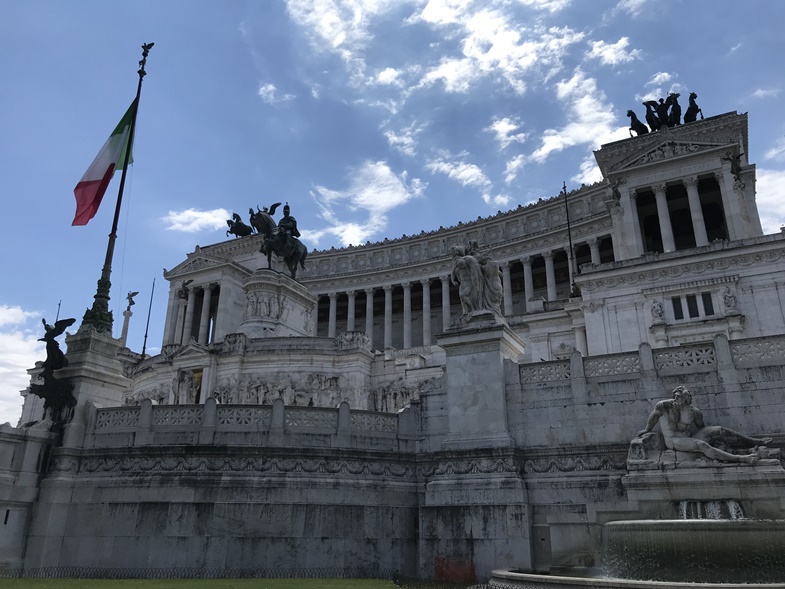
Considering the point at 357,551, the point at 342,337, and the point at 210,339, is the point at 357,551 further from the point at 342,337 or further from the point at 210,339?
the point at 210,339

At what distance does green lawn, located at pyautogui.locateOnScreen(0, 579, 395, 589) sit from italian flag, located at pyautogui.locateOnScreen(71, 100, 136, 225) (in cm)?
1373

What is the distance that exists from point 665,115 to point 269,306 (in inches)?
1816

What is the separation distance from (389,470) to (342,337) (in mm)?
23526

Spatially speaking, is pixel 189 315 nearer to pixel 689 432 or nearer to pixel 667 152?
pixel 667 152

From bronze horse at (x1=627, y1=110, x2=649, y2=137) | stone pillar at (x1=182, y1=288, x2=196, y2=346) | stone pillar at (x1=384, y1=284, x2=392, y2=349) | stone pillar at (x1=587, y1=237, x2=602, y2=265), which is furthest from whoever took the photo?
stone pillar at (x1=384, y1=284, x2=392, y2=349)

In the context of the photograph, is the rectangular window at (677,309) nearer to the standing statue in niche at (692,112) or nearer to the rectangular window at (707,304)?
the rectangular window at (707,304)

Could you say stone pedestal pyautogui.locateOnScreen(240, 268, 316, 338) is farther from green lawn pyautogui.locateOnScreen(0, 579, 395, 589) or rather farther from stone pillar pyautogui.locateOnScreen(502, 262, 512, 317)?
stone pillar pyautogui.locateOnScreen(502, 262, 512, 317)

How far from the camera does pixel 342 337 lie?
41.5m

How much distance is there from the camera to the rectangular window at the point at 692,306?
132 ft

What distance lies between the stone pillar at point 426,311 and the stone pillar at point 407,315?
196cm

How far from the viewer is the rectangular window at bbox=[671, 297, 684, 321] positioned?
4062 cm

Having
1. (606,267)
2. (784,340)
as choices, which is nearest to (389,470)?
(784,340)

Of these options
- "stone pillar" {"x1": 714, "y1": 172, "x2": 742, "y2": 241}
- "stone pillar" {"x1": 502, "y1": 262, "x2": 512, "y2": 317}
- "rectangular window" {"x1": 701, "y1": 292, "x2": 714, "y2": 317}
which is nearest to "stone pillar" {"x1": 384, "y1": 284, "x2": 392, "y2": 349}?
"stone pillar" {"x1": 502, "y1": 262, "x2": 512, "y2": 317}

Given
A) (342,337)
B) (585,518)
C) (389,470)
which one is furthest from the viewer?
(342,337)
